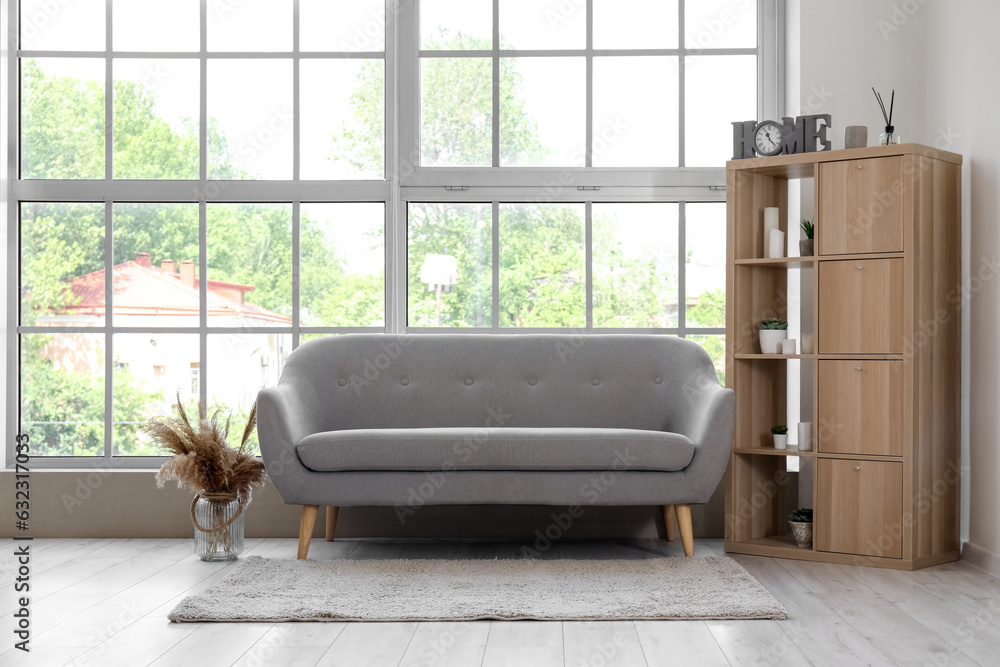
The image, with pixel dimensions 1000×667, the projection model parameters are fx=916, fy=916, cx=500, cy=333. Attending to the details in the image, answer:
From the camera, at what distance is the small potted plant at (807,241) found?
12.0 feet

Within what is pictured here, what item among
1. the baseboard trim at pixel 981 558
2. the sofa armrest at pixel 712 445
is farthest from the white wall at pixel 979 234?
the sofa armrest at pixel 712 445

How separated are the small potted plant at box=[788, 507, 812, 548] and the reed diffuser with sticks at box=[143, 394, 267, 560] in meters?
2.11

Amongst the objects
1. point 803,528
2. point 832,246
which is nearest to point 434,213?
point 832,246

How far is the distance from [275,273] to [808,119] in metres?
2.46

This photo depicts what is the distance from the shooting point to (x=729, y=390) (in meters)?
3.41

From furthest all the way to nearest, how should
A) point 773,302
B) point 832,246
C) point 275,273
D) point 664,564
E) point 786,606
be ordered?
point 275,273 < point 773,302 < point 832,246 < point 664,564 < point 786,606

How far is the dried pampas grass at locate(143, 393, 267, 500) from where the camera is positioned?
3482 mm

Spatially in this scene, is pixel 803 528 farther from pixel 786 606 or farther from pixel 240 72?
pixel 240 72

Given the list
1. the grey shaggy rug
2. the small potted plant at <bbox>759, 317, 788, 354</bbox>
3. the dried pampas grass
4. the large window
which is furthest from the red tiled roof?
the small potted plant at <bbox>759, 317, 788, 354</bbox>

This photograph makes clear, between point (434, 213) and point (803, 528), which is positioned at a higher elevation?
point (434, 213)

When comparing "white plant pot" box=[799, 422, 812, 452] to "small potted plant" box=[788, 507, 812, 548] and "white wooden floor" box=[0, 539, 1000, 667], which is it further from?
"white wooden floor" box=[0, 539, 1000, 667]

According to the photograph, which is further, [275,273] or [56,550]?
[275,273]

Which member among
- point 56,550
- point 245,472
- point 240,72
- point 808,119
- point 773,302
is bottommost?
point 56,550

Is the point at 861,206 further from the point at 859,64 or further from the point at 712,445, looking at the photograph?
the point at 712,445
